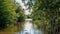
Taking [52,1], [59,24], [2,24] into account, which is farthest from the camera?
[2,24]

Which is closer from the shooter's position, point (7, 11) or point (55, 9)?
point (55, 9)

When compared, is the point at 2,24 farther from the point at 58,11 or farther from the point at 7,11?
the point at 58,11

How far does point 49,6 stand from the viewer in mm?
7406

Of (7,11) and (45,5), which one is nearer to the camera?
(45,5)

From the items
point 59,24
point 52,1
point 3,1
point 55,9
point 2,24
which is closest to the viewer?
point 52,1

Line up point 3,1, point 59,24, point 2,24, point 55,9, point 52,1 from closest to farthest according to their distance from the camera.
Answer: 1. point 52,1
2. point 55,9
3. point 59,24
4. point 3,1
5. point 2,24

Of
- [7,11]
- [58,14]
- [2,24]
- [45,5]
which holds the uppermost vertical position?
[45,5]

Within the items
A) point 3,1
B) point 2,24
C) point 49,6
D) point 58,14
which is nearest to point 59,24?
point 58,14

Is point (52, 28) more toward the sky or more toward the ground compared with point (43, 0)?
more toward the ground

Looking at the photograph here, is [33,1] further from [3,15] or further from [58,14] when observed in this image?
[3,15]

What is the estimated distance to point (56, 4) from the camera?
23.6 ft

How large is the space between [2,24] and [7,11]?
154 cm

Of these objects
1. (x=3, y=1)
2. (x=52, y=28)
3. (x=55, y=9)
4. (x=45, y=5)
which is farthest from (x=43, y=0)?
(x=3, y=1)

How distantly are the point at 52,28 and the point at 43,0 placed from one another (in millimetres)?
2105
